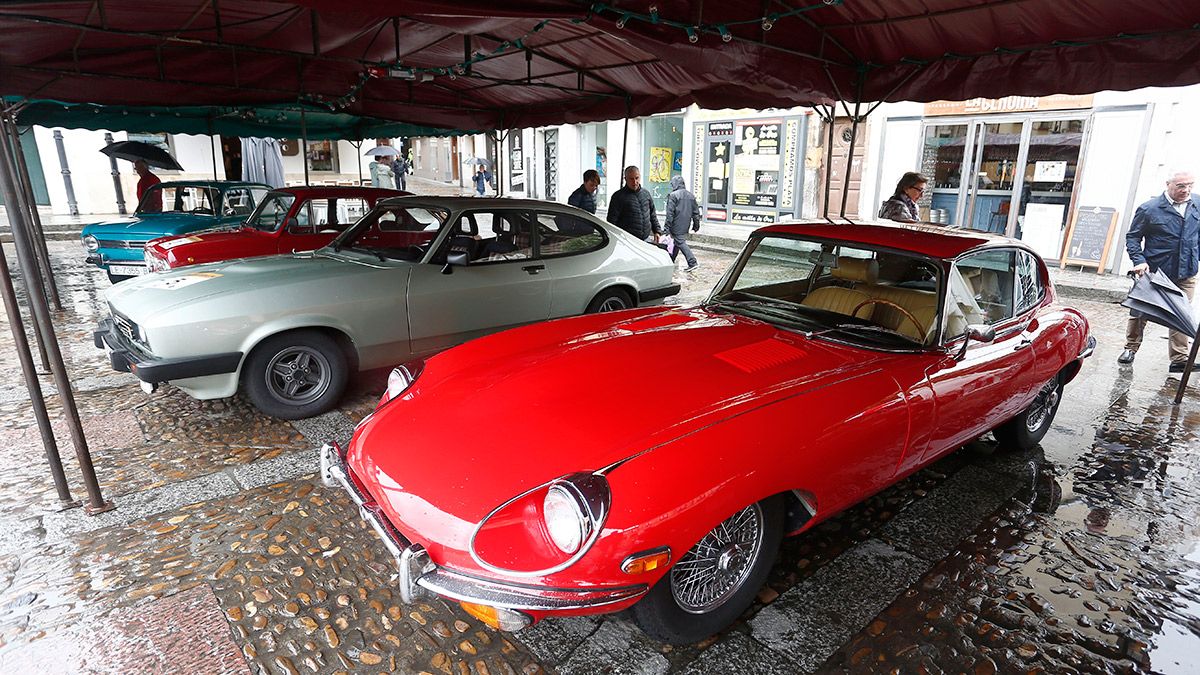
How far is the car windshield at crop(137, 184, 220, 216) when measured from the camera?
10.3m

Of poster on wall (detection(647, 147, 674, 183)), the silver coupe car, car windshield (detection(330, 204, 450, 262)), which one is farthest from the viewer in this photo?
poster on wall (detection(647, 147, 674, 183))

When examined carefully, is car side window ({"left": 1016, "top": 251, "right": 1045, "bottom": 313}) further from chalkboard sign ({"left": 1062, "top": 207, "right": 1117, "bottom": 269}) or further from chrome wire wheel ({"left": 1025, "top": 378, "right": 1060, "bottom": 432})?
chalkboard sign ({"left": 1062, "top": 207, "right": 1117, "bottom": 269})

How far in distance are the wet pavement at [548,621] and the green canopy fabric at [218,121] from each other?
7.81 m

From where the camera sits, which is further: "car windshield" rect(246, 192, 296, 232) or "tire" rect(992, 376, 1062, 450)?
"car windshield" rect(246, 192, 296, 232)

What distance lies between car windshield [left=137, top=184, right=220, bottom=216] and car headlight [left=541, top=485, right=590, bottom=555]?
34.2ft

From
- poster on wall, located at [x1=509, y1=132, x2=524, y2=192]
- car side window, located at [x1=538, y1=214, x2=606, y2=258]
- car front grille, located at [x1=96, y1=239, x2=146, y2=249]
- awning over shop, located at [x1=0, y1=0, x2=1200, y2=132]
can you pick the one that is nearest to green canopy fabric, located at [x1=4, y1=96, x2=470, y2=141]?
awning over shop, located at [x1=0, y1=0, x2=1200, y2=132]

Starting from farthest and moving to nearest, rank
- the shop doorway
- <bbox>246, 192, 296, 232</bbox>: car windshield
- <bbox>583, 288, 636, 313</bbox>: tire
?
1. the shop doorway
2. <bbox>246, 192, 296, 232</bbox>: car windshield
3. <bbox>583, 288, 636, 313</bbox>: tire

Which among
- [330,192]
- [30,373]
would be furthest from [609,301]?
[30,373]

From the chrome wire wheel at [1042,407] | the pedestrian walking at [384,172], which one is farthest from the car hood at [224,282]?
the pedestrian walking at [384,172]

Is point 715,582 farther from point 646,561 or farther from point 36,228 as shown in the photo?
point 36,228

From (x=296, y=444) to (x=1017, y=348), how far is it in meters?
4.51

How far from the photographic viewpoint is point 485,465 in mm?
2297

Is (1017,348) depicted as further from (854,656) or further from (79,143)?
(79,143)

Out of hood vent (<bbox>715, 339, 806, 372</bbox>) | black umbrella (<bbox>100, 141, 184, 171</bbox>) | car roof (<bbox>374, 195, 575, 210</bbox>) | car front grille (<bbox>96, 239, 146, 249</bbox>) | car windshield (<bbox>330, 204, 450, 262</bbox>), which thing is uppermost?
black umbrella (<bbox>100, 141, 184, 171</bbox>)
